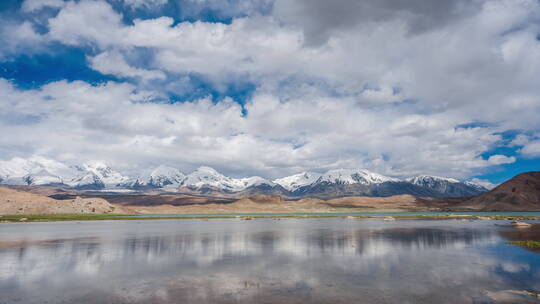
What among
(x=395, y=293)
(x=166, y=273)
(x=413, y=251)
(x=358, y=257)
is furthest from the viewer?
(x=413, y=251)

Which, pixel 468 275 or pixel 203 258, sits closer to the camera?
pixel 468 275

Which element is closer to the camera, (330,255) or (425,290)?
(425,290)

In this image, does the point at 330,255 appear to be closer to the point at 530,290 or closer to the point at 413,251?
the point at 413,251

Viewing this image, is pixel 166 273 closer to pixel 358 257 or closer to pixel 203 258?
pixel 203 258

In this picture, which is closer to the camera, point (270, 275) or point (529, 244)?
point (270, 275)

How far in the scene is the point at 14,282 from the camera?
26.0 metres

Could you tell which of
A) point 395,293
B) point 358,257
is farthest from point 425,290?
point 358,257

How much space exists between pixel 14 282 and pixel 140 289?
10599 mm

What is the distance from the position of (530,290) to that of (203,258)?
92.9 feet

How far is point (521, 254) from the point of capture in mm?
→ 37688

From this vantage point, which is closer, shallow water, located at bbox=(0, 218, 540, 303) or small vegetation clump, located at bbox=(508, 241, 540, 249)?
shallow water, located at bbox=(0, 218, 540, 303)

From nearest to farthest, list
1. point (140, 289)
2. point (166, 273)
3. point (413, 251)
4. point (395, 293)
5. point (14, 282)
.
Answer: point (395, 293)
point (140, 289)
point (14, 282)
point (166, 273)
point (413, 251)

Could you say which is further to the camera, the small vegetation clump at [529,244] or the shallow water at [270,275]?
the small vegetation clump at [529,244]

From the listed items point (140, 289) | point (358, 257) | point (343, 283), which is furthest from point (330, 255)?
A: point (140, 289)
